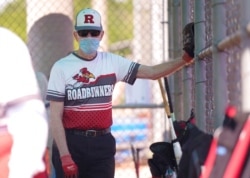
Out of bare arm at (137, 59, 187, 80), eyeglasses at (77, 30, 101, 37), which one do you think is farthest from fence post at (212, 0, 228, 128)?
eyeglasses at (77, 30, 101, 37)

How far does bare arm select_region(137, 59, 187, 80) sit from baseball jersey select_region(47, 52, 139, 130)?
32 cm

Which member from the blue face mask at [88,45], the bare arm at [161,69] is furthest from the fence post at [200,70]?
the blue face mask at [88,45]

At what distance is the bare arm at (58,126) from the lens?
7.00m

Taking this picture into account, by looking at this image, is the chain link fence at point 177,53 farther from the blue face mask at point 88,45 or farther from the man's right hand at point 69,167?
the man's right hand at point 69,167

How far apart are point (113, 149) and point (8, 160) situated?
3.49m

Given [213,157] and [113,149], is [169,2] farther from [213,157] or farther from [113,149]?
[213,157]

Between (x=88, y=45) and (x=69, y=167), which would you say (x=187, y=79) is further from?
(x=69, y=167)

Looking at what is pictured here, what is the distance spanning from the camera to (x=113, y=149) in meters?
7.36

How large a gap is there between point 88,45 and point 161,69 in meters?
0.59

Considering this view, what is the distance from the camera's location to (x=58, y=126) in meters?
7.06

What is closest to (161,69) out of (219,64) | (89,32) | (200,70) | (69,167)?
(89,32)

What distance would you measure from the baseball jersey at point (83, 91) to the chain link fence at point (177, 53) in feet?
2.29

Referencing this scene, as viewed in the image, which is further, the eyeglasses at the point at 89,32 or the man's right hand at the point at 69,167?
the eyeglasses at the point at 89,32

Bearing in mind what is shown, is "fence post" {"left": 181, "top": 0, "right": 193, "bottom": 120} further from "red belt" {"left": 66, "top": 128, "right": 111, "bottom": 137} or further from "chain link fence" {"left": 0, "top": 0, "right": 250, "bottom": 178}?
"red belt" {"left": 66, "top": 128, "right": 111, "bottom": 137}
